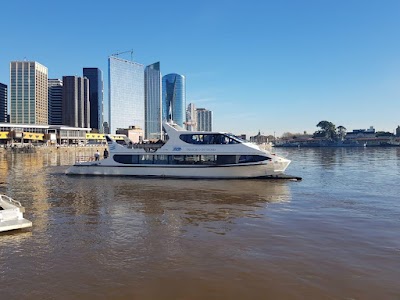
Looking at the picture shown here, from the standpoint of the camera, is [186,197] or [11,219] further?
[186,197]

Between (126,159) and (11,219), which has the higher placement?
(126,159)

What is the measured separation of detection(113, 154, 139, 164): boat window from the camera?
1187 inches

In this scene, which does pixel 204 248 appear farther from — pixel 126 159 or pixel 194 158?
pixel 126 159

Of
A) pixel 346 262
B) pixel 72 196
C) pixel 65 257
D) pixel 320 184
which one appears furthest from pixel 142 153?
pixel 346 262

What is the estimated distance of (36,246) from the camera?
10.6 metres

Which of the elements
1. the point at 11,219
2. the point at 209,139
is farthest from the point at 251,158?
the point at 11,219

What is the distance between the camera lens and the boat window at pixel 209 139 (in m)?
27.9

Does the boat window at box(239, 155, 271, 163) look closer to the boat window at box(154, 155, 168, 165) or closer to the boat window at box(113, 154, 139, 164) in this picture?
the boat window at box(154, 155, 168, 165)

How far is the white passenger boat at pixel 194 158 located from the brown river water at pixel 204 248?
7553 mm

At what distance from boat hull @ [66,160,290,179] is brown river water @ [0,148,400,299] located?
7454 millimetres

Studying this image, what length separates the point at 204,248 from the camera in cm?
1057

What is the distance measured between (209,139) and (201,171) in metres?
2.82

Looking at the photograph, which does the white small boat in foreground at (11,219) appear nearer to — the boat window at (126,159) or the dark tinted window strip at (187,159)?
the dark tinted window strip at (187,159)

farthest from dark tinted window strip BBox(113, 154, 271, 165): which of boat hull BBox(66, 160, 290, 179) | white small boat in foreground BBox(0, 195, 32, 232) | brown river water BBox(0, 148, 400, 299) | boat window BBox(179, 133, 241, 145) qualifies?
white small boat in foreground BBox(0, 195, 32, 232)
